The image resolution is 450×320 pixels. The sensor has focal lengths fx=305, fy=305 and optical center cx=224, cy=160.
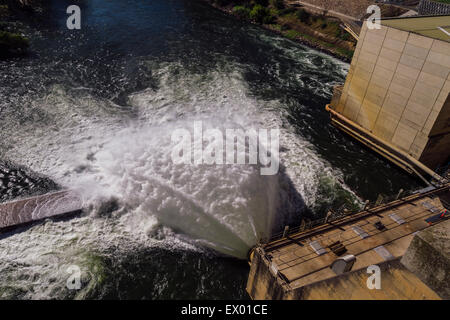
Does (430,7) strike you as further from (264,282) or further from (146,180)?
(264,282)

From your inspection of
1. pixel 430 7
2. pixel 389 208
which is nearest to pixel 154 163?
pixel 389 208

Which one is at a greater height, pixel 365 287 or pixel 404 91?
pixel 404 91

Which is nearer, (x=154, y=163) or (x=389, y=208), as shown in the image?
(x=389, y=208)
